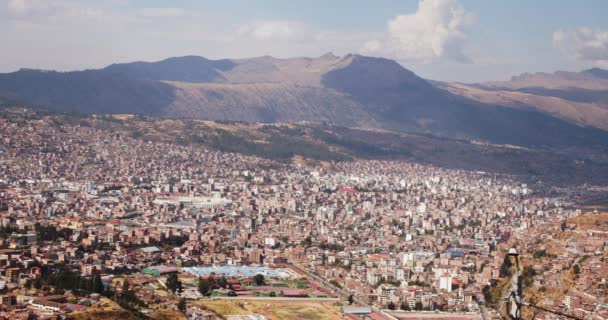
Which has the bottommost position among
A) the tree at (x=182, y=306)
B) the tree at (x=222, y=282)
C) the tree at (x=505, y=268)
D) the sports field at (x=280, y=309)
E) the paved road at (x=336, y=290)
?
the paved road at (x=336, y=290)

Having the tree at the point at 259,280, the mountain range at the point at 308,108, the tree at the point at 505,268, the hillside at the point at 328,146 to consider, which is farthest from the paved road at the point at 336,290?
the mountain range at the point at 308,108

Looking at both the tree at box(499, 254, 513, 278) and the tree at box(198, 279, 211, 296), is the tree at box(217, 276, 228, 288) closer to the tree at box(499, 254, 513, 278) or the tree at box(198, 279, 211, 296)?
the tree at box(198, 279, 211, 296)

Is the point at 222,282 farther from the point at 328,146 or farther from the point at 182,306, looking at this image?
the point at 328,146

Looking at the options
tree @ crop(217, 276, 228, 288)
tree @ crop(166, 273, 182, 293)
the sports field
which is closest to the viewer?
the sports field

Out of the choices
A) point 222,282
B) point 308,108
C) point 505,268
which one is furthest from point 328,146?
point 222,282

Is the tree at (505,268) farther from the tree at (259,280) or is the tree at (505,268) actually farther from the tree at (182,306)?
the tree at (182,306)

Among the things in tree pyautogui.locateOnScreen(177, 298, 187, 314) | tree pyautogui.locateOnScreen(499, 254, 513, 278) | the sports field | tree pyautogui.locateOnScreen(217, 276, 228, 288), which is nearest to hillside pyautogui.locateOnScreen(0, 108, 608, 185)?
tree pyautogui.locateOnScreen(499, 254, 513, 278)

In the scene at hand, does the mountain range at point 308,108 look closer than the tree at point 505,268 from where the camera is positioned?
No

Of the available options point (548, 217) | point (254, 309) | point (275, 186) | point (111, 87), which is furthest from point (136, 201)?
point (111, 87)

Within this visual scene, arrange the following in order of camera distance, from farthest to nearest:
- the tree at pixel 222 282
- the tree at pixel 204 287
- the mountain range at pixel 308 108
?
the mountain range at pixel 308 108
the tree at pixel 222 282
the tree at pixel 204 287

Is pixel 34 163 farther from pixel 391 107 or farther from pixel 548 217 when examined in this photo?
pixel 391 107

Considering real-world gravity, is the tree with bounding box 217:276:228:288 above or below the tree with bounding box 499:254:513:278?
below
